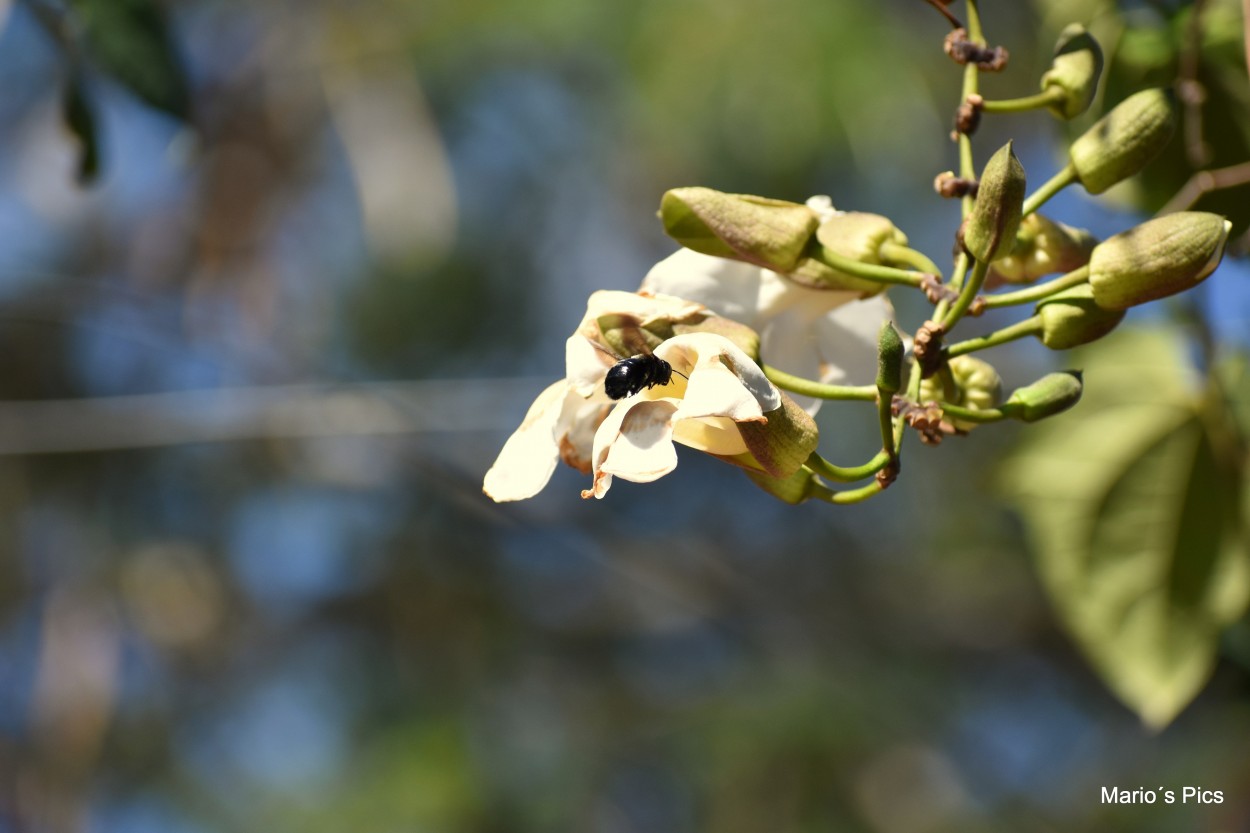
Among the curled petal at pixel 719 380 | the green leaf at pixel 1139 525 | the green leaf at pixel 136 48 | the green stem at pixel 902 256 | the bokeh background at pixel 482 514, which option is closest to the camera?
the curled petal at pixel 719 380

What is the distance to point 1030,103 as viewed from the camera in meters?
0.51

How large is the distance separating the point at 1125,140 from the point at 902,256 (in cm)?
9

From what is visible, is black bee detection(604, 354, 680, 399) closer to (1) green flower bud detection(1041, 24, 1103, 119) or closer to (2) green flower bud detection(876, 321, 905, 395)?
(2) green flower bud detection(876, 321, 905, 395)

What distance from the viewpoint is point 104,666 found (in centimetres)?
315

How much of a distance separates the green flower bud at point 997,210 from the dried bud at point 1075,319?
4 cm

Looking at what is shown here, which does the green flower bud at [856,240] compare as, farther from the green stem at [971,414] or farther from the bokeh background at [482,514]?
the bokeh background at [482,514]

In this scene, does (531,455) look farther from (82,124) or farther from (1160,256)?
(82,124)

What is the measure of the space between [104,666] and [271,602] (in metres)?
0.81

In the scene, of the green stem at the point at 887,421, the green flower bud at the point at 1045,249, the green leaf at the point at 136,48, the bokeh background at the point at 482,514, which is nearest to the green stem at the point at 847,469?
the green stem at the point at 887,421

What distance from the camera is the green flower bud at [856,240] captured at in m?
0.47

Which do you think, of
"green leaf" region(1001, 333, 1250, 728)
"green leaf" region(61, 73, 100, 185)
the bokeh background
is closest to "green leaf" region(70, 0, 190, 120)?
"green leaf" region(61, 73, 100, 185)

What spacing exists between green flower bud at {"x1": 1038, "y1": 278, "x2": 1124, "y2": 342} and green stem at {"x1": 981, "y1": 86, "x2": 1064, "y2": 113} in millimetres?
93

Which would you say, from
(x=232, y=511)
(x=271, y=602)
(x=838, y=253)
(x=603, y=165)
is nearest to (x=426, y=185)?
(x=603, y=165)

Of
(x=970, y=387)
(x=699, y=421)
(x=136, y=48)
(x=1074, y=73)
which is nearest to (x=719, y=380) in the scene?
(x=699, y=421)
